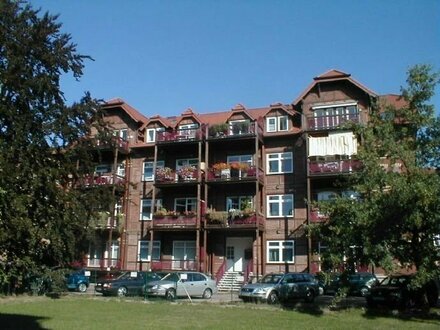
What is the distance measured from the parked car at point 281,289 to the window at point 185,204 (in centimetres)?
1349

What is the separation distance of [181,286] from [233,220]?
944cm

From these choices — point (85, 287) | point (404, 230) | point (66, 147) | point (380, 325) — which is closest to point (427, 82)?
point (404, 230)

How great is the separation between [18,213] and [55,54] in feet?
13.5

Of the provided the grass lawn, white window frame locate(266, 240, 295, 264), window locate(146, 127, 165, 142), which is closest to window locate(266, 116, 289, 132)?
white window frame locate(266, 240, 295, 264)

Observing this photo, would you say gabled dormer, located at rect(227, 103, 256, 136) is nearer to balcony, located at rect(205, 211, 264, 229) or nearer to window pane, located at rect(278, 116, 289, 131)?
window pane, located at rect(278, 116, 289, 131)

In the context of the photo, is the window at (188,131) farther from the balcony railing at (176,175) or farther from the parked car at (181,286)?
the parked car at (181,286)

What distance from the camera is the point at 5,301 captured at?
21.6m

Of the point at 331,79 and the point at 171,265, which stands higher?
the point at 331,79

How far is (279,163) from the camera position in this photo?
36094 millimetres

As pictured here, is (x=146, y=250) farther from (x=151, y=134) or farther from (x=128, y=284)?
(x=128, y=284)

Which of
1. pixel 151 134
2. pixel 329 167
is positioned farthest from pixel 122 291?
pixel 151 134

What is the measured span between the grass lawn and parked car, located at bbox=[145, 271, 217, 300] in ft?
9.07

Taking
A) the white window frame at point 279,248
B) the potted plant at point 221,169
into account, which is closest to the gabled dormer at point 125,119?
the potted plant at point 221,169

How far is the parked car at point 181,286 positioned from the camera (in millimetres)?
25172
